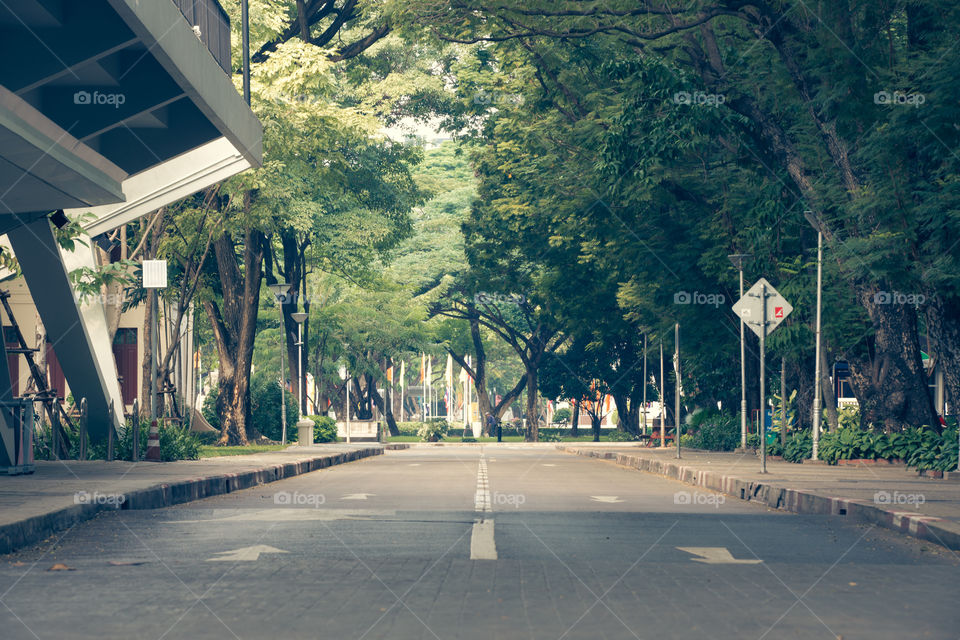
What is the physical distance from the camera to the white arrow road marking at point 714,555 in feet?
30.7

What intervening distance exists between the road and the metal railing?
10670mm

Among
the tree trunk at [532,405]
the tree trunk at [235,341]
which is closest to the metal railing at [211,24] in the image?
the tree trunk at [235,341]

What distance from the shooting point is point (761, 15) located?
2328 cm

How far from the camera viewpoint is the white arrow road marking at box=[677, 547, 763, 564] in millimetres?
9352

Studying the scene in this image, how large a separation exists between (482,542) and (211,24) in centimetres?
1623

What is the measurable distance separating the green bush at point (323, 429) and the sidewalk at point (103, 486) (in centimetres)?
2149

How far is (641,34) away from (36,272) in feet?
41.4

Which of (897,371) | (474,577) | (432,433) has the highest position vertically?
(897,371)

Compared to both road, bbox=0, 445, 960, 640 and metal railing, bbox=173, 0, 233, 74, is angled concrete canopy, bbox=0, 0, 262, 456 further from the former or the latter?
road, bbox=0, 445, 960, 640

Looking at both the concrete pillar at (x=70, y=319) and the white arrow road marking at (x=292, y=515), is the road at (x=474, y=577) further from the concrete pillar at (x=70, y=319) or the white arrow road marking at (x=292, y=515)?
the concrete pillar at (x=70, y=319)

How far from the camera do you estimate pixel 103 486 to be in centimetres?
1543

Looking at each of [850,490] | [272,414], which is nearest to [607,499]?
[850,490]

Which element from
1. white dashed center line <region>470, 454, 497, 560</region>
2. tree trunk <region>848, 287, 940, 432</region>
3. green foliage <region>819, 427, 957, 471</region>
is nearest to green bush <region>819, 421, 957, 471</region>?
green foliage <region>819, 427, 957, 471</region>

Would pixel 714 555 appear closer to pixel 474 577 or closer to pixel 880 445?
pixel 474 577
